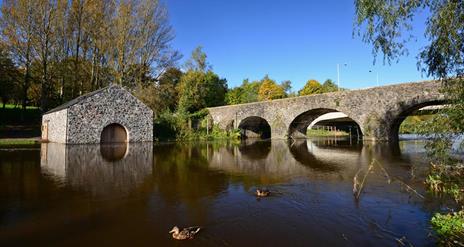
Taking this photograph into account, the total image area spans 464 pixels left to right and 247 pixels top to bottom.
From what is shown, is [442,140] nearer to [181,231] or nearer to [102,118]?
[181,231]

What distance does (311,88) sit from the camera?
190 feet

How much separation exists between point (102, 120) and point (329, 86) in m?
51.3

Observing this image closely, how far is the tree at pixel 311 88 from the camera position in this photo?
57.0 m

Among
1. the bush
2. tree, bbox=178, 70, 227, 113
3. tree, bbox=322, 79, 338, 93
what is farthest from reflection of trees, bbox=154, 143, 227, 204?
tree, bbox=322, 79, 338, 93

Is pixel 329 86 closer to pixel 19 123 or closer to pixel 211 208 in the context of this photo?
pixel 19 123

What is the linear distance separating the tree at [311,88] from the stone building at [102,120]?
3907 centimetres

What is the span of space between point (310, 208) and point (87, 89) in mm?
33232

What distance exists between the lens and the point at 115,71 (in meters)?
31.1

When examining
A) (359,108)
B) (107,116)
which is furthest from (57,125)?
(359,108)

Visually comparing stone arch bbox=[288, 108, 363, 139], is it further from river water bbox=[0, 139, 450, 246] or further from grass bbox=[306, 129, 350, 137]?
river water bbox=[0, 139, 450, 246]

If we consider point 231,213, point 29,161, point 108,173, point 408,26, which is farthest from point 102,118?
point 408,26

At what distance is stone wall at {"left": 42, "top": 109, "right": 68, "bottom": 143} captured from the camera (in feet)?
68.6

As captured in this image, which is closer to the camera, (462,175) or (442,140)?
(442,140)

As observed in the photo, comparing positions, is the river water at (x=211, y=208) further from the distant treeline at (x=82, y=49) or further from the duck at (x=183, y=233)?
the distant treeline at (x=82, y=49)
